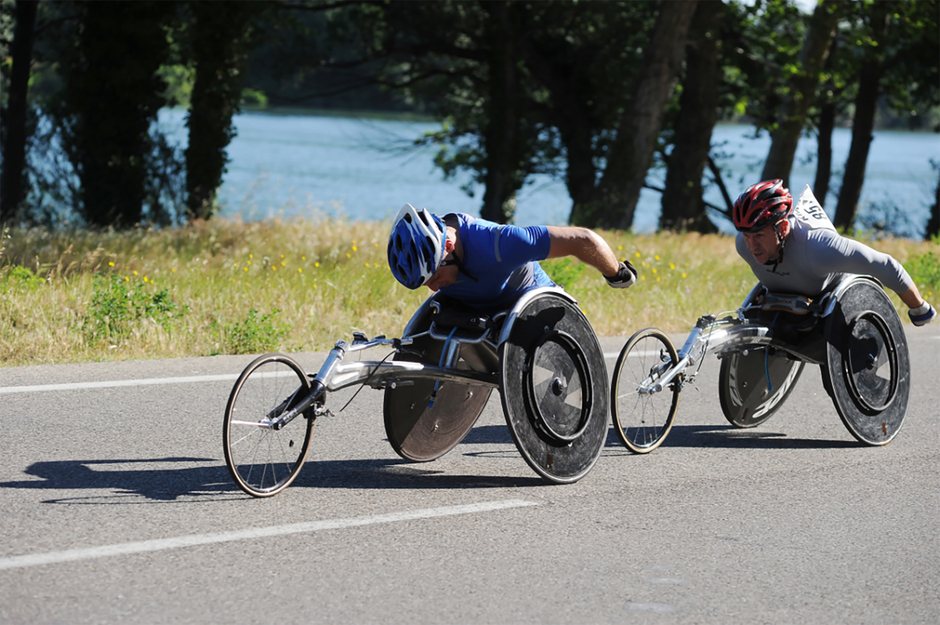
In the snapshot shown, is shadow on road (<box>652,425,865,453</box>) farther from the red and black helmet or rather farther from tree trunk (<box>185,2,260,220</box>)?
tree trunk (<box>185,2,260,220</box>)

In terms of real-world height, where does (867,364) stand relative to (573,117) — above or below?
below

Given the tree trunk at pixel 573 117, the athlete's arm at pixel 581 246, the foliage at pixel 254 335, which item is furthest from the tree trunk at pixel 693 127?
the athlete's arm at pixel 581 246

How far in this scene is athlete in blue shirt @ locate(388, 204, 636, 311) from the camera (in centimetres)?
526

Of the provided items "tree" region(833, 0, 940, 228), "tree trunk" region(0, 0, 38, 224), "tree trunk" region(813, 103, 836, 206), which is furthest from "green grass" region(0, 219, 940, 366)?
"tree trunk" region(813, 103, 836, 206)

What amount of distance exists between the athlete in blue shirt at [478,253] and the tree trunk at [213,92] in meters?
14.3

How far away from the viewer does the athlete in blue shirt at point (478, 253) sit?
207 inches

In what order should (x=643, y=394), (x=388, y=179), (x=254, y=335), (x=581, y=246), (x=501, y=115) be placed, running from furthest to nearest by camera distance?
(x=388, y=179)
(x=501, y=115)
(x=254, y=335)
(x=643, y=394)
(x=581, y=246)

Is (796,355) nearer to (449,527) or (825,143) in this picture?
(449,527)

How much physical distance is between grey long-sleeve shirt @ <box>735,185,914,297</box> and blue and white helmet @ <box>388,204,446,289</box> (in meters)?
2.24

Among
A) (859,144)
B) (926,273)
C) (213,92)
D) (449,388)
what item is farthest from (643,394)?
(859,144)

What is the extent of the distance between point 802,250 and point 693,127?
62.9 feet

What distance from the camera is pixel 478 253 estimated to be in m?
5.49

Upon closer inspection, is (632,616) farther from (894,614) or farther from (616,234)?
(616,234)

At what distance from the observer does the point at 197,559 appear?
Answer: 441 cm
